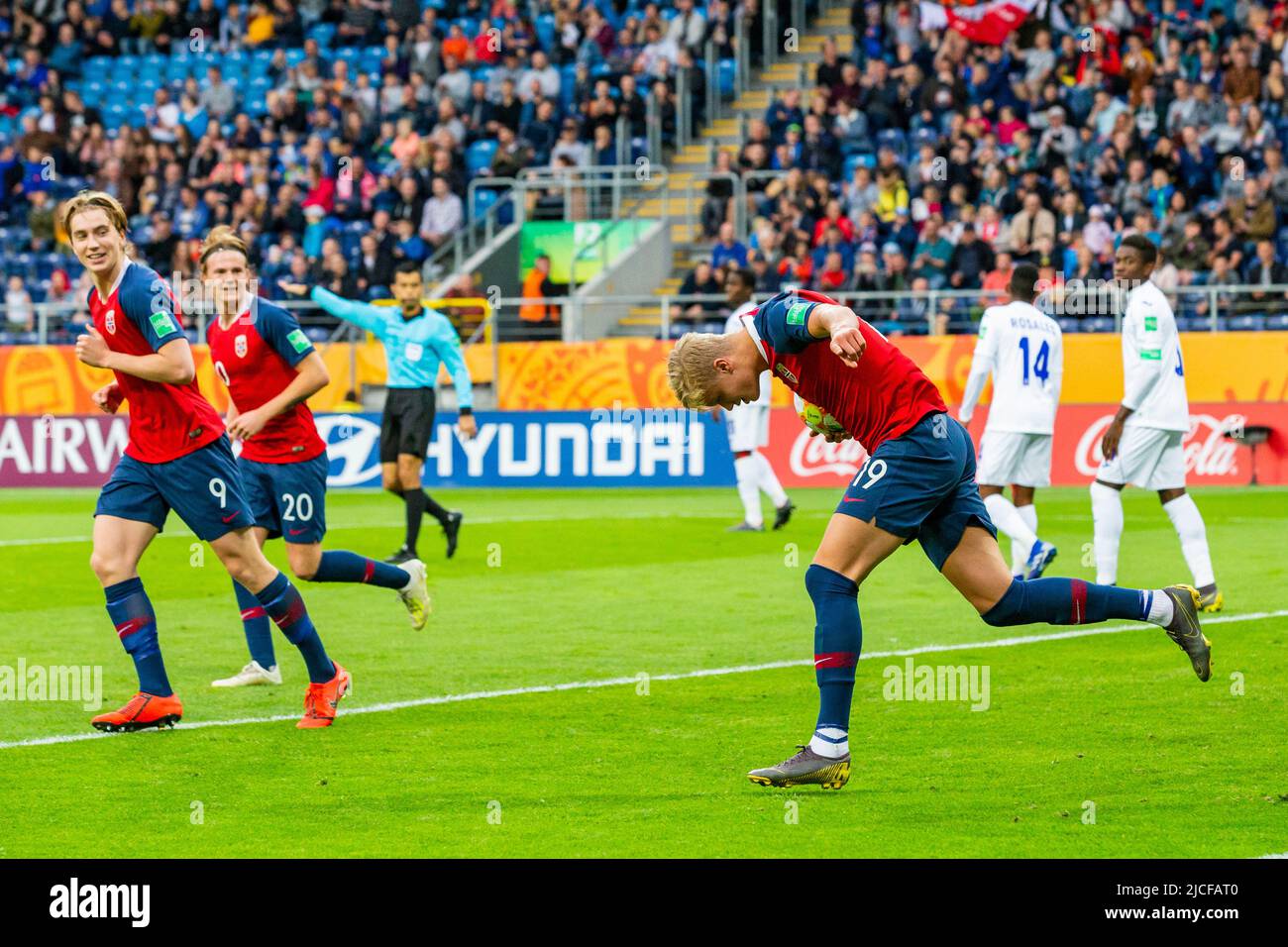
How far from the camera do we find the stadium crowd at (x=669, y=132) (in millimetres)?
Answer: 25250

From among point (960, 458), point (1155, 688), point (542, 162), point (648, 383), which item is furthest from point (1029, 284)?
point (542, 162)

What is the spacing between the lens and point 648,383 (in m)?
25.5

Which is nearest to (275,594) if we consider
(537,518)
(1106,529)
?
(1106,529)

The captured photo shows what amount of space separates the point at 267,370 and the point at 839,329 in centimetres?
402

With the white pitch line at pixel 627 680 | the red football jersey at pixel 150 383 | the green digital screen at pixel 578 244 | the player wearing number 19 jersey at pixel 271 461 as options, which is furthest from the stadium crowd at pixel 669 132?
the red football jersey at pixel 150 383

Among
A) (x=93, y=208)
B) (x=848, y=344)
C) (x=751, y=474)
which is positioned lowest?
(x=751, y=474)

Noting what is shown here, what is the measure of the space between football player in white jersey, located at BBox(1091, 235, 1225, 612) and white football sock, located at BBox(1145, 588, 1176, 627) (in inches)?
139

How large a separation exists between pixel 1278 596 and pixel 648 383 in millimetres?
13613

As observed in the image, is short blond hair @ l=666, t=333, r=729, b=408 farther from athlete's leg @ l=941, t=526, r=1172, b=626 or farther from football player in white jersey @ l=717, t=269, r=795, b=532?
football player in white jersey @ l=717, t=269, r=795, b=532

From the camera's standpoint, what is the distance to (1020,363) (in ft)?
42.8

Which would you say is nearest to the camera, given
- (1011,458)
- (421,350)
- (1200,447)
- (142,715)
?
(142,715)

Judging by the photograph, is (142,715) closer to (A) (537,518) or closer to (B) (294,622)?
(B) (294,622)

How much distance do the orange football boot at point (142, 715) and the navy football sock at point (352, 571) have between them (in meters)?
1.34

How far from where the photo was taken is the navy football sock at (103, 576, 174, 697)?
8.29 metres
